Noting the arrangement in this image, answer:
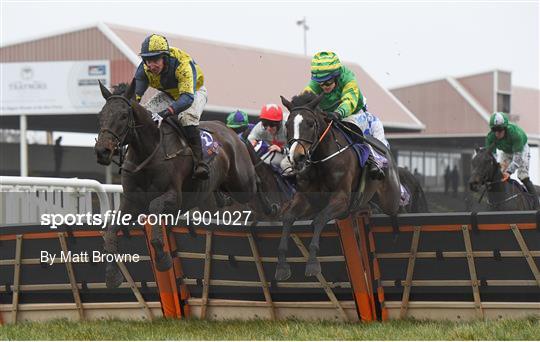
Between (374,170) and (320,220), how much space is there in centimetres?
99

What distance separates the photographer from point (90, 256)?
7836 millimetres

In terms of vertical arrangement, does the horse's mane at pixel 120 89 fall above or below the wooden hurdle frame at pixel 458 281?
above

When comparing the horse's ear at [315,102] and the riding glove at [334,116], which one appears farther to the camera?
the riding glove at [334,116]

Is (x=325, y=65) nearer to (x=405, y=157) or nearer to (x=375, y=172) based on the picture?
(x=375, y=172)

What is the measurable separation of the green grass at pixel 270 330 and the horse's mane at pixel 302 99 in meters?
1.91

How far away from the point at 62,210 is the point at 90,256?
4.33 ft

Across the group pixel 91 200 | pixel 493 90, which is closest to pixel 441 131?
pixel 493 90

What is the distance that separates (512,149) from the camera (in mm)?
11641

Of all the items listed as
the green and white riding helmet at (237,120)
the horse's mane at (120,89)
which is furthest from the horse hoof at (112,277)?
the green and white riding helmet at (237,120)

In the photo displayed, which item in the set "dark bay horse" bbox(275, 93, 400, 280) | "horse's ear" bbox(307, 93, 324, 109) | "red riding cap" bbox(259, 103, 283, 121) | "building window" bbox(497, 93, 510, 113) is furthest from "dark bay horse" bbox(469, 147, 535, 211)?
"building window" bbox(497, 93, 510, 113)

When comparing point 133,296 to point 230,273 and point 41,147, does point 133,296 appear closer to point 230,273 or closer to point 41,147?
point 230,273

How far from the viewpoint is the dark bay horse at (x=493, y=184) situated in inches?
448

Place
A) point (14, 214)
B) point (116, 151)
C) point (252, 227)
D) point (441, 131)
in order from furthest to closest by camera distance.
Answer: point (441, 131) < point (14, 214) < point (252, 227) < point (116, 151)

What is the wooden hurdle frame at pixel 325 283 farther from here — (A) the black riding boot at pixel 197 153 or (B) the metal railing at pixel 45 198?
(B) the metal railing at pixel 45 198
